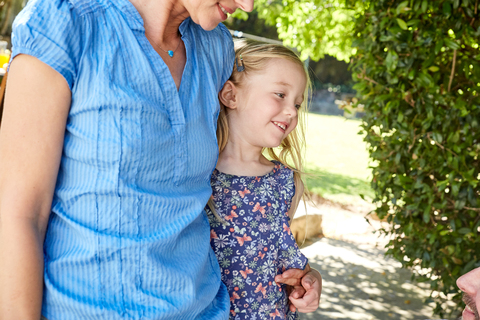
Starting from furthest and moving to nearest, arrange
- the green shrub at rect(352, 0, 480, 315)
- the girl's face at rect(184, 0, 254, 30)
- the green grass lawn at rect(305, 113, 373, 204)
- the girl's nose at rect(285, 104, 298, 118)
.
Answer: the green grass lawn at rect(305, 113, 373, 204) → the green shrub at rect(352, 0, 480, 315) → the girl's nose at rect(285, 104, 298, 118) → the girl's face at rect(184, 0, 254, 30)

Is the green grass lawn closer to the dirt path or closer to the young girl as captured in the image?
the dirt path

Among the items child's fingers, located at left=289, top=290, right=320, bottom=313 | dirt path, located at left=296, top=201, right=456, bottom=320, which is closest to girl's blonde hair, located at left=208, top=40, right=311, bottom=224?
child's fingers, located at left=289, top=290, right=320, bottom=313

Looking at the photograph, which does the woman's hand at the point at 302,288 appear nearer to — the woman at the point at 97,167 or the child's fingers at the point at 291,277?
the child's fingers at the point at 291,277

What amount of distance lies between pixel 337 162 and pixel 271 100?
9.38 m

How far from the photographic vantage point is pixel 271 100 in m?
1.74

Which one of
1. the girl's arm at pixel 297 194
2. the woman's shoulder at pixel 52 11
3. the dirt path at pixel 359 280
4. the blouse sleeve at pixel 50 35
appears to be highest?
the woman's shoulder at pixel 52 11

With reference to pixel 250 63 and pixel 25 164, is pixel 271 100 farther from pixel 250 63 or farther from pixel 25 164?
pixel 25 164

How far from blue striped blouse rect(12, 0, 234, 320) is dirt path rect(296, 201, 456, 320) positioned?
311cm

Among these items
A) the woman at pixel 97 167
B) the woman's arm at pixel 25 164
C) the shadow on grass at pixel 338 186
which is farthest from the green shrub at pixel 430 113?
the shadow on grass at pixel 338 186

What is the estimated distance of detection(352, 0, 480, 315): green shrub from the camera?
295cm

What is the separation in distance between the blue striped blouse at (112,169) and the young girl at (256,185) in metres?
0.45

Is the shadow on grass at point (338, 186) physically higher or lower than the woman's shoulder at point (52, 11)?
lower

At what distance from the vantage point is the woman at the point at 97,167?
103 centimetres

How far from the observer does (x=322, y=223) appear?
20.8 ft
